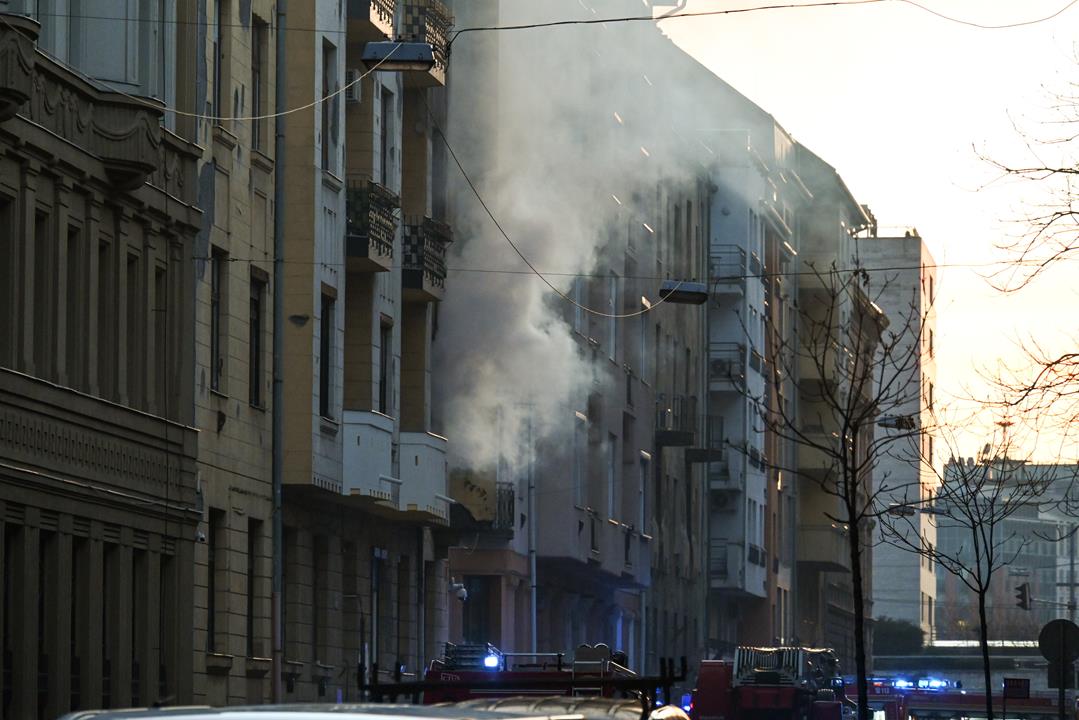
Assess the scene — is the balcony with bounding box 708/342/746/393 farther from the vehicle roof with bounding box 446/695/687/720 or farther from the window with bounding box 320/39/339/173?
the vehicle roof with bounding box 446/695/687/720

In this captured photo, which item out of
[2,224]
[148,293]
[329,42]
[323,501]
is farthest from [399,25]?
[2,224]

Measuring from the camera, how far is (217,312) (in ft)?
107

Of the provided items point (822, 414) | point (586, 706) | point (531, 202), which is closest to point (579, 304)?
point (531, 202)

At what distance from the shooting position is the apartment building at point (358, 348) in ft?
115

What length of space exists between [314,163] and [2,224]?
9481 millimetres

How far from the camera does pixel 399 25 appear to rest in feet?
127

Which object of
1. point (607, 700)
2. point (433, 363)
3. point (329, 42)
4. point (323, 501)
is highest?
point (329, 42)

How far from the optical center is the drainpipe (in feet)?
112

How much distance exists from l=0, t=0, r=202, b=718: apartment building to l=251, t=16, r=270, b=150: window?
9.47 feet

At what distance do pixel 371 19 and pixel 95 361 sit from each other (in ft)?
34.3

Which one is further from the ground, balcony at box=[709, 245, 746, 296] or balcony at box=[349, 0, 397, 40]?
balcony at box=[709, 245, 746, 296]

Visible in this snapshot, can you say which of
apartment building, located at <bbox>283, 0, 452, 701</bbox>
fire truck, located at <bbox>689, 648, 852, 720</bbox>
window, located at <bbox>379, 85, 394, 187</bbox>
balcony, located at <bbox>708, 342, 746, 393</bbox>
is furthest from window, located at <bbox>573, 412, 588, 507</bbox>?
balcony, located at <bbox>708, 342, 746, 393</bbox>

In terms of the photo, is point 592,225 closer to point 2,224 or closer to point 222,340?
point 222,340

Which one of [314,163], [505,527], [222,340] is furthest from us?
[505,527]
